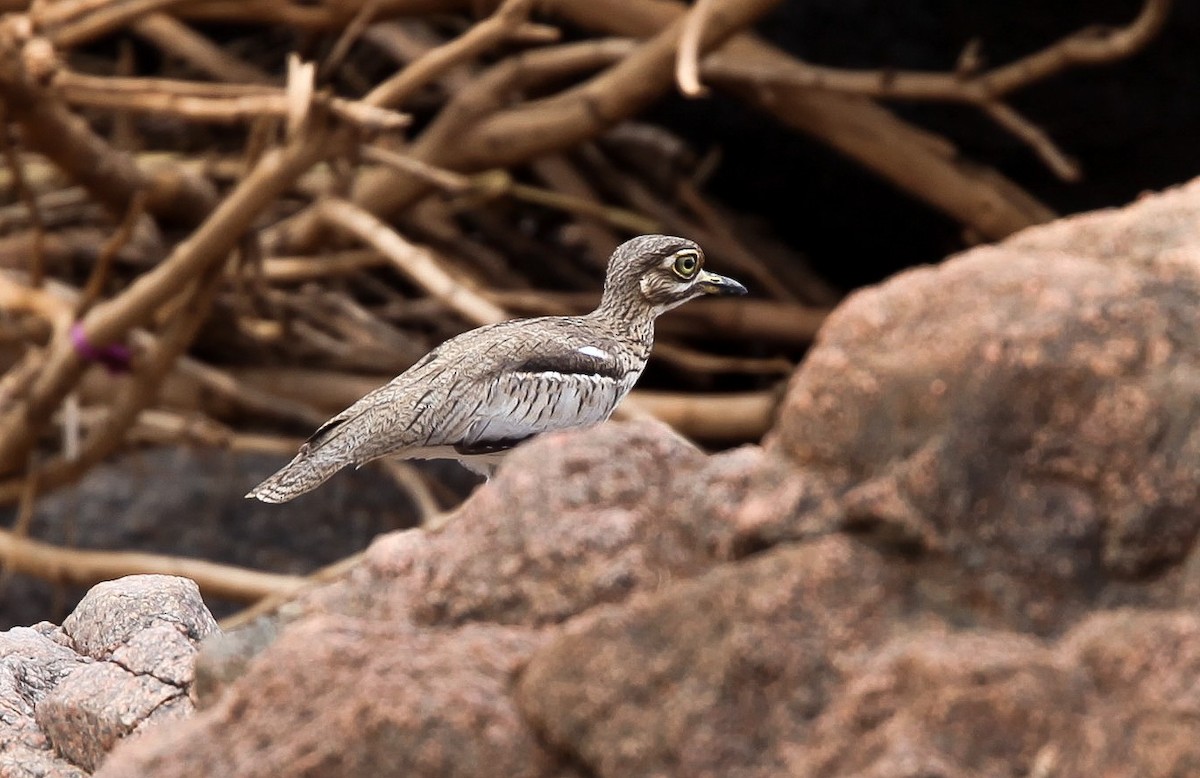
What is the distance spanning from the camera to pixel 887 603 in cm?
187

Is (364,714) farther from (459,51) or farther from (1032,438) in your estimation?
(459,51)

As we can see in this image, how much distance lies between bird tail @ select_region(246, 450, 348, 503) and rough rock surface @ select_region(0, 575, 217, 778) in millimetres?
254

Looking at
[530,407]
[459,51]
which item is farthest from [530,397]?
[459,51]

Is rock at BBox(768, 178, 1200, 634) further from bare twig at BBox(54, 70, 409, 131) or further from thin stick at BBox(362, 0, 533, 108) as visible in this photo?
thin stick at BBox(362, 0, 533, 108)

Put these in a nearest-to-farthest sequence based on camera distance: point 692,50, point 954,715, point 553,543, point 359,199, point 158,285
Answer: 1. point 954,715
2. point 553,543
3. point 692,50
4. point 158,285
5. point 359,199

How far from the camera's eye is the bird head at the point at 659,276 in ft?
11.7

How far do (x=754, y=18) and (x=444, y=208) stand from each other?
216 cm

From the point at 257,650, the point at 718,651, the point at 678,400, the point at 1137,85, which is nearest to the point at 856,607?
→ the point at 718,651

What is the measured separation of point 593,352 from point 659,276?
0.71 ft

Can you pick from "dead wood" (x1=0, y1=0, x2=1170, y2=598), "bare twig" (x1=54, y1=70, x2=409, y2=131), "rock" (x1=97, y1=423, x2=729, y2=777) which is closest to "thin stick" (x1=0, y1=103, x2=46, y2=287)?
"dead wood" (x1=0, y1=0, x2=1170, y2=598)

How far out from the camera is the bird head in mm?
3580

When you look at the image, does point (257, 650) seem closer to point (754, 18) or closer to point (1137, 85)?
point (754, 18)

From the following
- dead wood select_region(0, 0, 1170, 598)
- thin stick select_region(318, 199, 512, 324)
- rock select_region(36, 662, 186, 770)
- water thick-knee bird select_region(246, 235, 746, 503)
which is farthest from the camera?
dead wood select_region(0, 0, 1170, 598)

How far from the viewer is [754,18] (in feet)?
20.0
